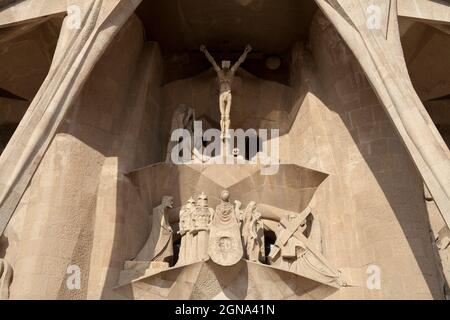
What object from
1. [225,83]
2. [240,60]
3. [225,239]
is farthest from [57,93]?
[240,60]

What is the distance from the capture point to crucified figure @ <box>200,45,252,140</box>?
9.23 metres

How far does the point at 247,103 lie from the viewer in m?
10.1

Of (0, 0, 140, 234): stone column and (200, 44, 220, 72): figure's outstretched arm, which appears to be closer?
(0, 0, 140, 234): stone column

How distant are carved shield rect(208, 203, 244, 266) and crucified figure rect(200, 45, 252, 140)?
1604mm

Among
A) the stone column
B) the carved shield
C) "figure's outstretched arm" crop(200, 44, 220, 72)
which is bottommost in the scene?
the carved shield

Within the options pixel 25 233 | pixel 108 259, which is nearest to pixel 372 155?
pixel 108 259

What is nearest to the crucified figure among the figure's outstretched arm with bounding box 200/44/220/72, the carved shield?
the figure's outstretched arm with bounding box 200/44/220/72

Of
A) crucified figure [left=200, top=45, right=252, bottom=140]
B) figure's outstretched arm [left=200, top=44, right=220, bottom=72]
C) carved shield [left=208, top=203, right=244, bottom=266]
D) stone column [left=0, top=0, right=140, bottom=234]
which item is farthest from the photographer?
figure's outstretched arm [left=200, top=44, right=220, bottom=72]

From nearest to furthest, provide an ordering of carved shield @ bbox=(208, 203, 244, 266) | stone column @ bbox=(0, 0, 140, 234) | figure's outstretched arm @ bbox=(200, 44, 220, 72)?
stone column @ bbox=(0, 0, 140, 234)
carved shield @ bbox=(208, 203, 244, 266)
figure's outstretched arm @ bbox=(200, 44, 220, 72)

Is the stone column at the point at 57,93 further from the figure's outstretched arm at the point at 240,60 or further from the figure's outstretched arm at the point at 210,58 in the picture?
the figure's outstretched arm at the point at 240,60

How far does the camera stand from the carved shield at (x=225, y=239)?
7484mm

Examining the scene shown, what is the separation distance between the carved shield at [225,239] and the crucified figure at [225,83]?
160 centimetres

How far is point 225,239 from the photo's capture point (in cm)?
763

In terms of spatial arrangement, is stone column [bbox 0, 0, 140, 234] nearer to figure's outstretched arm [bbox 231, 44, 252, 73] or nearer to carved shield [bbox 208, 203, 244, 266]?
figure's outstretched arm [bbox 231, 44, 252, 73]
